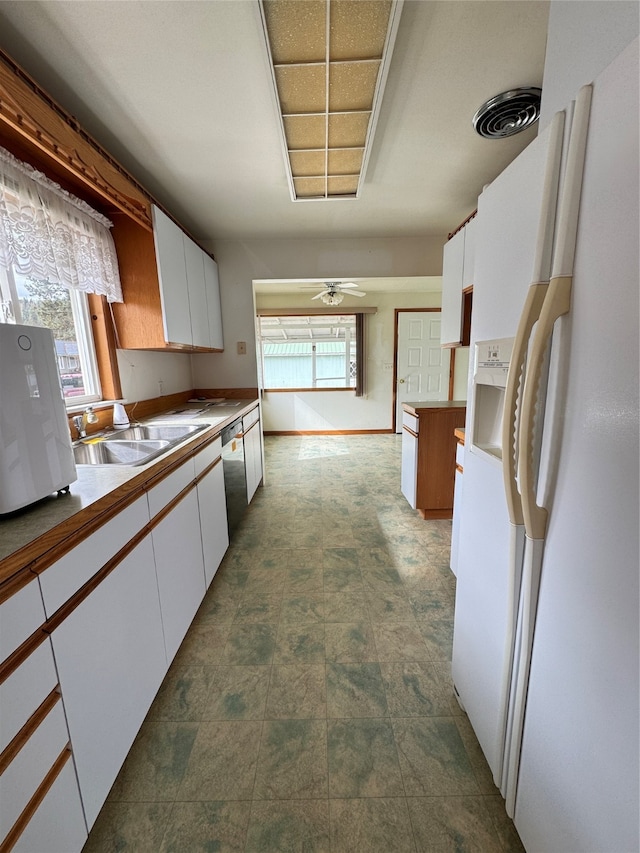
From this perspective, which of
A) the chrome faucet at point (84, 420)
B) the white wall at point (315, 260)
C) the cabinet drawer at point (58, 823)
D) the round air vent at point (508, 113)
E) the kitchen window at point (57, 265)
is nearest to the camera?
the cabinet drawer at point (58, 823)

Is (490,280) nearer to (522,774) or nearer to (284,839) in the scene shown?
(522,774)

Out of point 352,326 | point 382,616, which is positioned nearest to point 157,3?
point 382,616

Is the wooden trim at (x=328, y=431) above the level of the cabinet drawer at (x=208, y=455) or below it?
below

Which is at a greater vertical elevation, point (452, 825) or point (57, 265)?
point (57, 265)

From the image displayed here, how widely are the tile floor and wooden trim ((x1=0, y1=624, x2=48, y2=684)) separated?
723 mm

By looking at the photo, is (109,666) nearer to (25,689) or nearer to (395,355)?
(25,689)

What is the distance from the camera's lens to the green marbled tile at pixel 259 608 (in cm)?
167

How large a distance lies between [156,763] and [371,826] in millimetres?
704

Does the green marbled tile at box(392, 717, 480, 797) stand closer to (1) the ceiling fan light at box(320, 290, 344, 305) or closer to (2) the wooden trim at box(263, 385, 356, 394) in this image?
(1) the ceiling fan light at box(320, 290, 344, 305)

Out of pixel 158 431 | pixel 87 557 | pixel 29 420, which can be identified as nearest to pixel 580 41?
pixel 29 420

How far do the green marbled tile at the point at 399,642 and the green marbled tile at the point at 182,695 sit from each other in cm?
75

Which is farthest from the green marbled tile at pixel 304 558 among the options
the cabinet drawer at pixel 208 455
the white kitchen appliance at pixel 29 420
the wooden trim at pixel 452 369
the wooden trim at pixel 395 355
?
the wooden trim at pixel 452 369

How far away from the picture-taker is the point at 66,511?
85 centimetres

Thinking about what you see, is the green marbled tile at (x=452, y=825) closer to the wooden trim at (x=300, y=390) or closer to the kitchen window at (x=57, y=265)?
the kitchen window at (x=57, y=265)
